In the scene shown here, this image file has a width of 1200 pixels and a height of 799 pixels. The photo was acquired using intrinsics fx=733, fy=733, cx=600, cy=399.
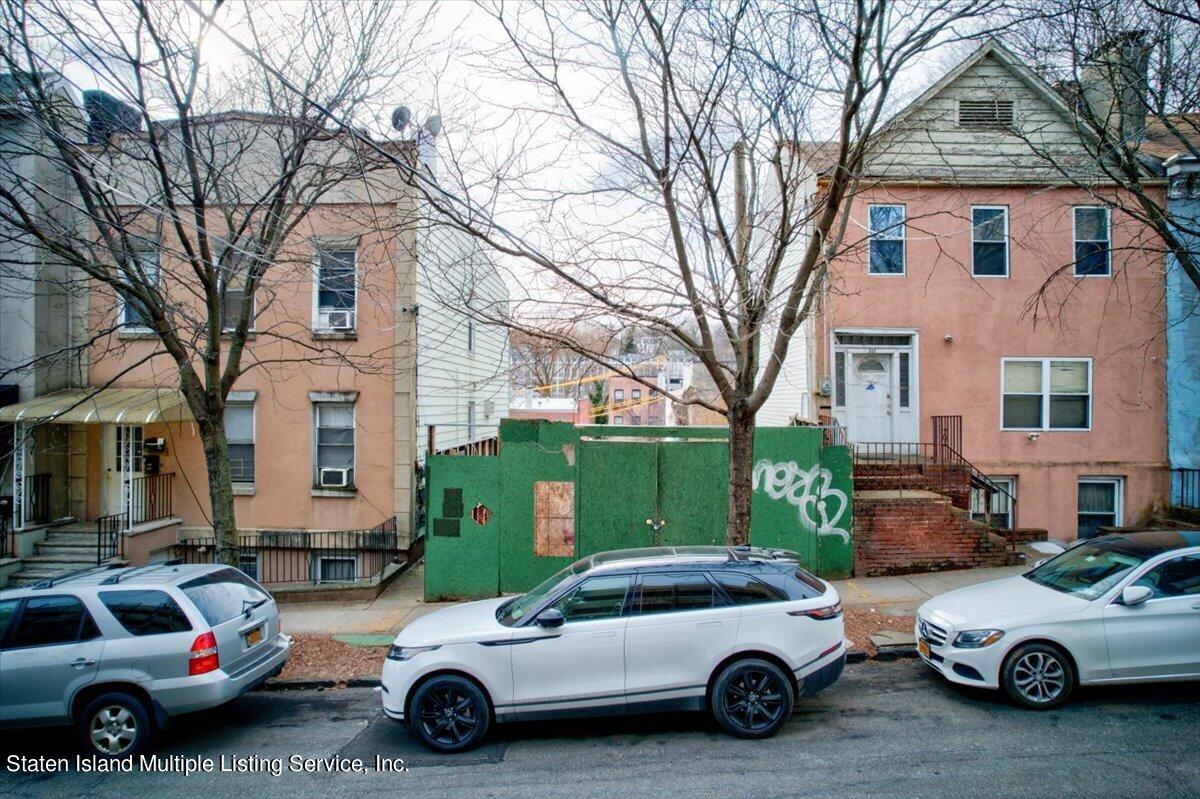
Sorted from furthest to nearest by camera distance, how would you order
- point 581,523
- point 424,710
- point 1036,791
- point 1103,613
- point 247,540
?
1. point 247,540
2. point 581,523
3. point 1103,613
4. point 424,710
5. point 1036,791

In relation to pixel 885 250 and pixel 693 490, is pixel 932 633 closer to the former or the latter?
pixel 693 490

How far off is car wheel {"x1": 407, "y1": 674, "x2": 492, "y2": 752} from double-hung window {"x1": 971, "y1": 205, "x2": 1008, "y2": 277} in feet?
40.9

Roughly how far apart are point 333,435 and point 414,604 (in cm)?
408

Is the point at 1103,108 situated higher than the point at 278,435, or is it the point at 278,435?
the point at 1103,108

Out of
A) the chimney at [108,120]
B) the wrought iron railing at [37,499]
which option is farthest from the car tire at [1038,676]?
the wrought iron railing at [37,499]

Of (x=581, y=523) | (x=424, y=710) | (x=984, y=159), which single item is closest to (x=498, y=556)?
(x=581, y=523)

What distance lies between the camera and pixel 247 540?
531 inches

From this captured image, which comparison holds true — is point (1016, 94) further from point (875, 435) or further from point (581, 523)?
point (581, 523)

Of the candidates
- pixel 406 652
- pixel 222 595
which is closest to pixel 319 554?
pixel 222 595

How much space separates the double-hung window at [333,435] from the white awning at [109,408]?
225cm

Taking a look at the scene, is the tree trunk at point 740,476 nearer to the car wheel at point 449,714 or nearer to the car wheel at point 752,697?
the car wheel at point 752,697

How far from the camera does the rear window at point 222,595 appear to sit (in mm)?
6703

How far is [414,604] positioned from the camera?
11.3m

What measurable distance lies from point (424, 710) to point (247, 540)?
8774mm
